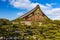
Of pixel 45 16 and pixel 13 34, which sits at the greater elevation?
pixel 45 16

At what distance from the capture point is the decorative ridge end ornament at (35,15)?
18.4 meters

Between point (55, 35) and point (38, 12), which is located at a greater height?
point (38, 12)

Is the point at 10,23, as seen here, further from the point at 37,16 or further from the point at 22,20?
the point at 37,16

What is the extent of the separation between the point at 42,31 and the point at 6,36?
2460 mm

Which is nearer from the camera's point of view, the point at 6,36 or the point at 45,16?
the point at 6,36

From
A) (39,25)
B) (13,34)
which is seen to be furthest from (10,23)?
(39,25)

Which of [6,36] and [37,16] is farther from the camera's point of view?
[37,16]

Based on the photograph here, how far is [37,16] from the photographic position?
18.6m

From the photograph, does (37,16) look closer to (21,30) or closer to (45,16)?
(45,16)

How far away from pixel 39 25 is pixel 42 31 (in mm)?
589

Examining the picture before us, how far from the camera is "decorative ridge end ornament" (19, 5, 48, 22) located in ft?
60.3

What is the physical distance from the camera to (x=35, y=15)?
18641 mm

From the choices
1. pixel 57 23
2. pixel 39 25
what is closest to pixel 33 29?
pixel 39 25

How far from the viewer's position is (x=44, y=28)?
1752 centimetres
